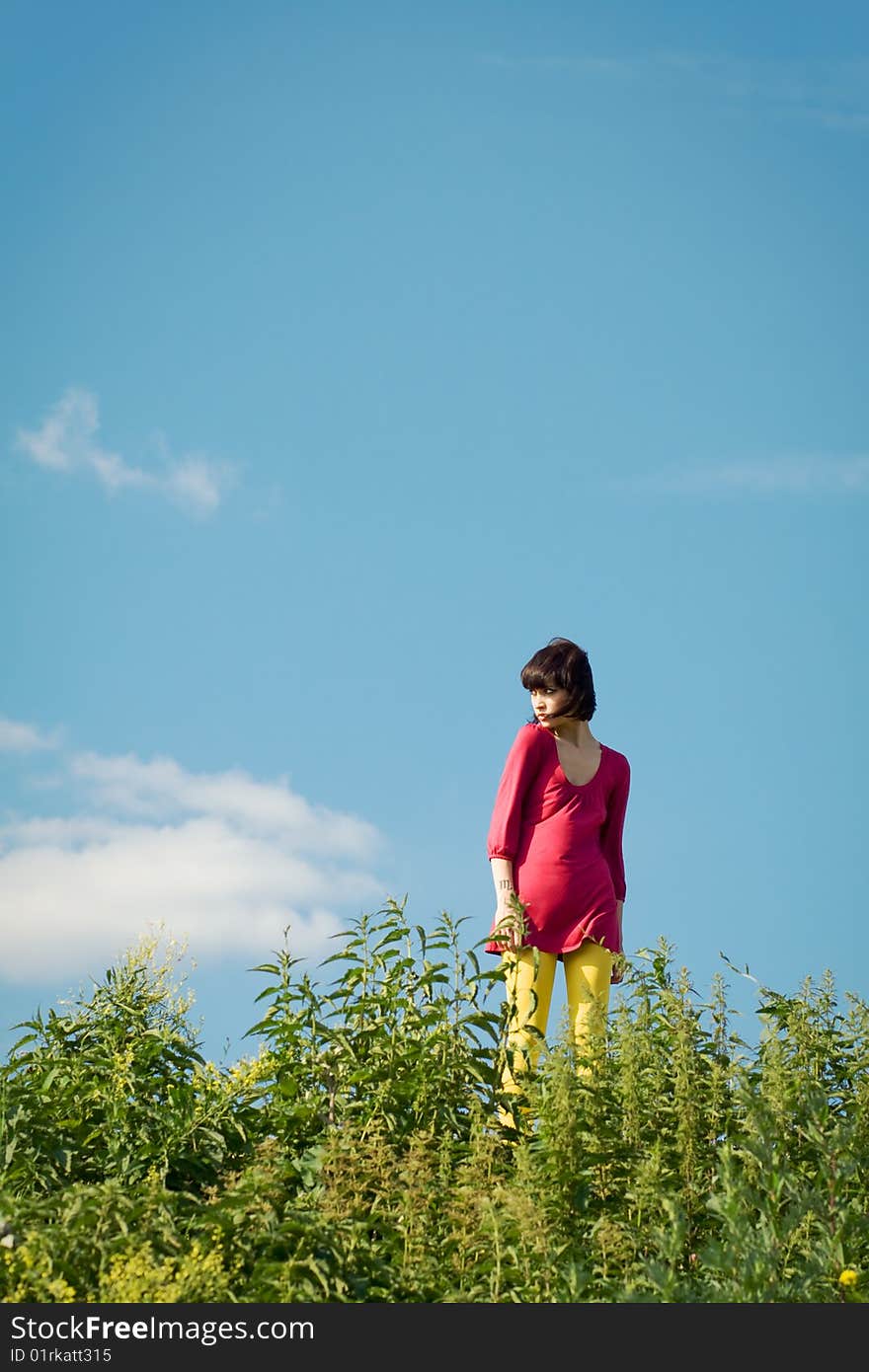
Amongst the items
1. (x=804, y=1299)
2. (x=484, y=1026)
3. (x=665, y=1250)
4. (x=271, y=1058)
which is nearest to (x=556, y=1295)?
(x=665, y=1250)

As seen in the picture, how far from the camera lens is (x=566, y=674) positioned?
23.0 feet

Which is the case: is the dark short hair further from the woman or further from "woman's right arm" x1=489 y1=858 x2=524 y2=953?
"woman's right arm" x1=489 y1=858 x2=524 y2=953

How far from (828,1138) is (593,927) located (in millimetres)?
2292

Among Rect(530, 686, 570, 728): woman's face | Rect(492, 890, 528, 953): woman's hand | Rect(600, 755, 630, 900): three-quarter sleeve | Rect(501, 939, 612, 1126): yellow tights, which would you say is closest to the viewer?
Rect(501, 939, 612, 1126): yellow tights

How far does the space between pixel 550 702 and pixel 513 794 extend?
0.52 m

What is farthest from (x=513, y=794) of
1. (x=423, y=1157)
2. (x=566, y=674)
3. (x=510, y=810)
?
(x=423, y=1157)

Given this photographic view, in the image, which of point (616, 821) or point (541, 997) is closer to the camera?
point (541, 997)

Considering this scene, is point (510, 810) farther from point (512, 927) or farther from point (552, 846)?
point (512, 927)

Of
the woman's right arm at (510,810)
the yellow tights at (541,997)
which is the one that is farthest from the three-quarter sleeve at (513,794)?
the yellow tights at (541,997)

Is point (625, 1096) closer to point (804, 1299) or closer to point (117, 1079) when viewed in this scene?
point (804, 1299)

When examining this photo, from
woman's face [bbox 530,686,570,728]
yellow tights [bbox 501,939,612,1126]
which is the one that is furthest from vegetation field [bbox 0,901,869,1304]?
woman's face [bbox 530,686,570,728]

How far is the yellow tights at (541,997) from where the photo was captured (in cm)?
569

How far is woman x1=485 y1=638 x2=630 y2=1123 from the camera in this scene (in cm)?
678

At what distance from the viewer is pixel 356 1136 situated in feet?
17.2
